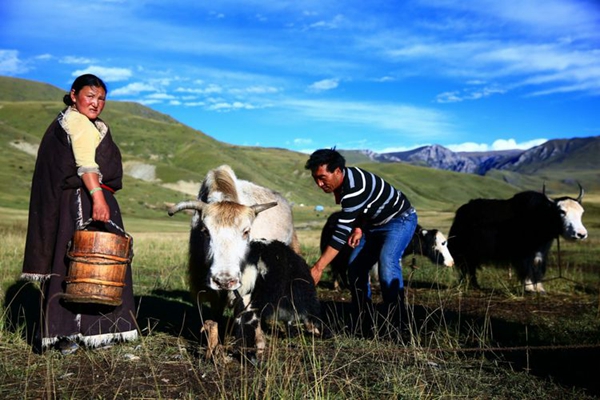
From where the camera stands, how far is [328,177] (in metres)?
5.73

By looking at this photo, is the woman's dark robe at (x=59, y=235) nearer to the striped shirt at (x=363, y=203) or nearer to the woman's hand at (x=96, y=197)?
the woman's hand at (x=96, y=197)

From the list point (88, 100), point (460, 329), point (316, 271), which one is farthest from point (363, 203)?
point (88, 100)

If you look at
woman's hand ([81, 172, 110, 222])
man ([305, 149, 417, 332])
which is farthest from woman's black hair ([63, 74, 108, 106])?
man ([305, 149, 417, 332])

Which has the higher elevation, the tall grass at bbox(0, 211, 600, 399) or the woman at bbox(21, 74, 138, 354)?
the woman at bbox(21, 74, 138, 354)

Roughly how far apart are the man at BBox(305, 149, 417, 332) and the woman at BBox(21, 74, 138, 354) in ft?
6.99

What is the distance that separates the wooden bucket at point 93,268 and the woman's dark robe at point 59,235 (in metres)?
0.41

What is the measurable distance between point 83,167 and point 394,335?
12.5ft

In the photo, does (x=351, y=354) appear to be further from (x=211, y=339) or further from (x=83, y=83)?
(x=83, y=83)

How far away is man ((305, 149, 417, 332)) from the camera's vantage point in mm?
5699

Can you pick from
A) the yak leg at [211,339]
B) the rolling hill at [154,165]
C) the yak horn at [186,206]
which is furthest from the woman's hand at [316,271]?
the rolling hill at [154,165]

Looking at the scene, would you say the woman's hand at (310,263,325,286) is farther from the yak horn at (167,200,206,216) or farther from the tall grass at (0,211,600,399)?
the yak horn at (167,200,206,216)

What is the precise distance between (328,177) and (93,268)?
2.52 m

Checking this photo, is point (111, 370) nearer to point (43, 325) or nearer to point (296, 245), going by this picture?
point (43, 325)

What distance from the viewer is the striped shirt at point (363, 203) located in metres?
5.72
